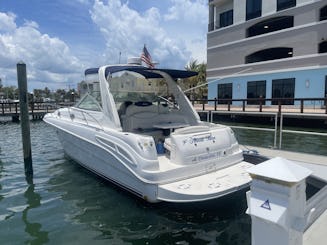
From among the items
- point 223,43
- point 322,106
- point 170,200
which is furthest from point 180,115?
point 223,43

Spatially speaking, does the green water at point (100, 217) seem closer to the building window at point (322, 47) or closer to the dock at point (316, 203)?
the dock at point (316, 203)

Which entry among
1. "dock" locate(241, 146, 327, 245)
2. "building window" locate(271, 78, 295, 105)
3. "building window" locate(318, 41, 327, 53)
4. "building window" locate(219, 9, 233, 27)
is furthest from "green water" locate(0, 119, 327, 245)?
"building window" locate(219, 9, 233, 27)

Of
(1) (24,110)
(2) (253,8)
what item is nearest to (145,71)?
(1) (24,110)

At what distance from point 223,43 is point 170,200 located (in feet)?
88.5

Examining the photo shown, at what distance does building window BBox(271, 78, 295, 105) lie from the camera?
2311 centimetres

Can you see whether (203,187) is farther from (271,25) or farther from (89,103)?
(271,25)

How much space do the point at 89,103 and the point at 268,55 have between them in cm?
2439

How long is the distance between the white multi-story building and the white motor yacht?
13548mm

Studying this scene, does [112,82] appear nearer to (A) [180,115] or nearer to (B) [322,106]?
(A) [180,115]

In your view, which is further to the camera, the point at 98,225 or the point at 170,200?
the point at 98,225

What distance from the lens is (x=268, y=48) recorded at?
2520 centimetres

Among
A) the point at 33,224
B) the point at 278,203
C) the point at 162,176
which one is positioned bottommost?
the point at 33,224

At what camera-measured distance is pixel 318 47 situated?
21.7m

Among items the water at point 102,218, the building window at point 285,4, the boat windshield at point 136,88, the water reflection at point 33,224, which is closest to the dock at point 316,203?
the water at point 102,218
